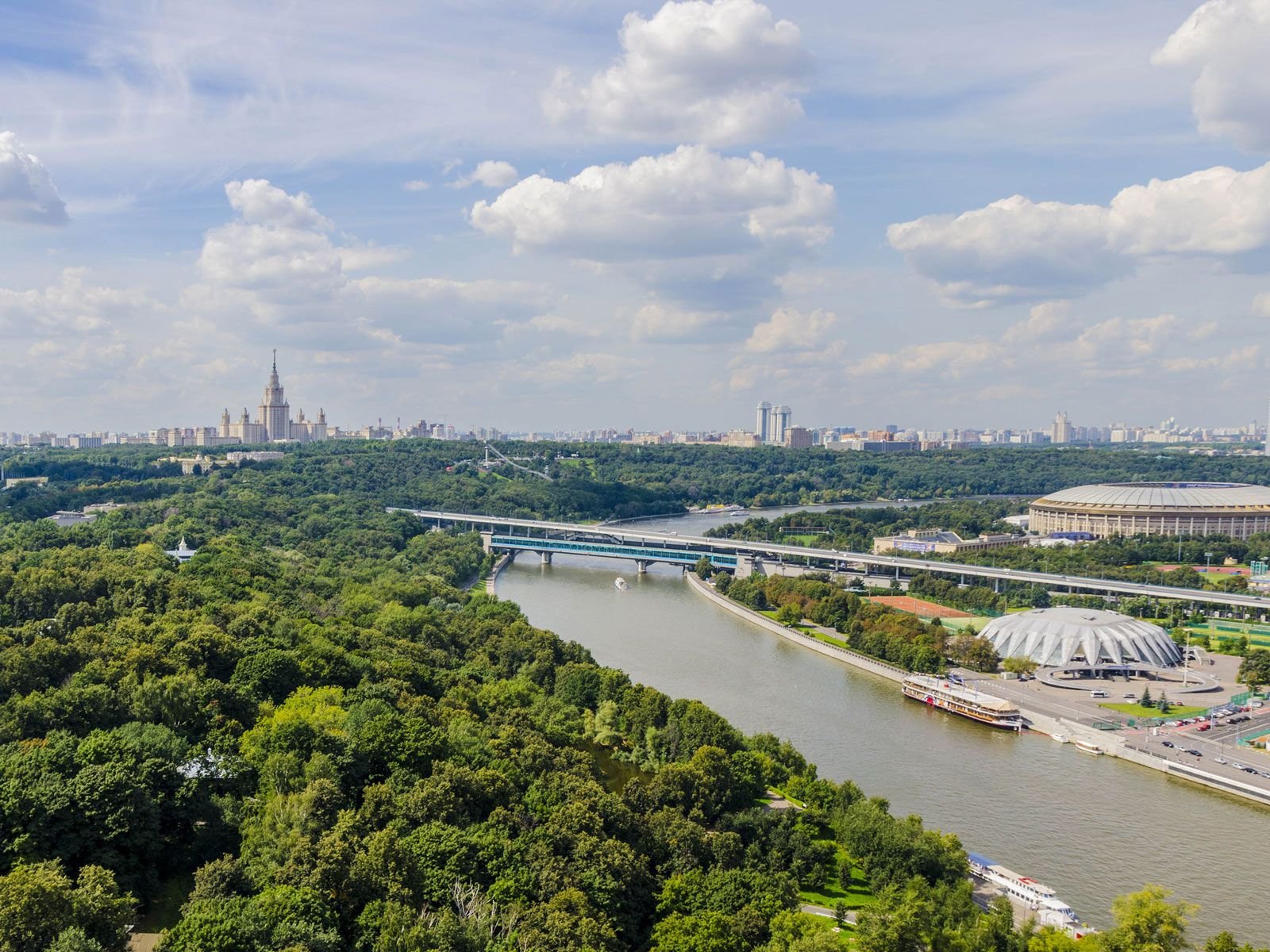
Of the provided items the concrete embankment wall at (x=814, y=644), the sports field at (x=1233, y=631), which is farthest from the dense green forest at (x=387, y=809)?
the sports field at (x=1233, y=631)

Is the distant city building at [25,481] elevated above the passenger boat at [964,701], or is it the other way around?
the distant city building at [25,481]

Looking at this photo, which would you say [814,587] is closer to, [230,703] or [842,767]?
[842,767]

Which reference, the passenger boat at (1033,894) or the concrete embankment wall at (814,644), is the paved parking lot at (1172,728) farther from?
the passenger boat at (1033,894)

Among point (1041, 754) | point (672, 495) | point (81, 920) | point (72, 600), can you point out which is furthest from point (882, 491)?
point (81, 920)

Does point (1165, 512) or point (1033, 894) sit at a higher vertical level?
point (1165, 512)

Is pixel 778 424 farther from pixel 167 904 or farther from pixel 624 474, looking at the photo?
pixel 167 904

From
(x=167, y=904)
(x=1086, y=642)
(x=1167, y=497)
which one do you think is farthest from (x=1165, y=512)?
(x=167, y=904)
